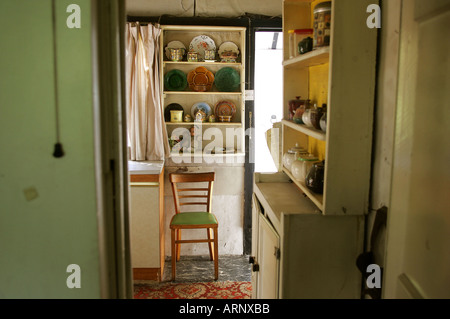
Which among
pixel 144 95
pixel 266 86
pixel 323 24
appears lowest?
pixel 144 95

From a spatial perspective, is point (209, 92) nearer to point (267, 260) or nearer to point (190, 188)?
point (190, 188)

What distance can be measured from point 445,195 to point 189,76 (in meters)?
3.33

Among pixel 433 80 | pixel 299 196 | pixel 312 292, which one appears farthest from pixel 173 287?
pixel 433 80

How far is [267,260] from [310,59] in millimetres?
1085

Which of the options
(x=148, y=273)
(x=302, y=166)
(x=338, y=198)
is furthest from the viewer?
(x=148, y=273)

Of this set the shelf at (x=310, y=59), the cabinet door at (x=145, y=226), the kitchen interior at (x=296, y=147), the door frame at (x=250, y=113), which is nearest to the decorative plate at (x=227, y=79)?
the kitchen interior at (x=296, y=147)

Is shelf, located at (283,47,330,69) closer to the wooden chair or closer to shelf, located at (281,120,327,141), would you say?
shelf, located at (281,120,327,141)

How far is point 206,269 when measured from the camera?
3.79 metres

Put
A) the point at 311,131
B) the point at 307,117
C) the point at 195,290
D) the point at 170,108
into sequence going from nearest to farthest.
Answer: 1. the point at 311,131
2. the point at 307,117
3. the point at 195,290
4. the point at 170,108

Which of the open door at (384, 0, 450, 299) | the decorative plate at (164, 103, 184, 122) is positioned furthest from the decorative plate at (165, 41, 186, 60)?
the open door at (384, 0, 450, 299)

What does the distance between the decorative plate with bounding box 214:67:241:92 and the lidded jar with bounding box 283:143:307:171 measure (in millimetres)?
1521

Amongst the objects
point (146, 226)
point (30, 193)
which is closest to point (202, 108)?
point (146, 226)

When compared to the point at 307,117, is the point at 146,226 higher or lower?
lower

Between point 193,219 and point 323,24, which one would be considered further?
point 193,219
